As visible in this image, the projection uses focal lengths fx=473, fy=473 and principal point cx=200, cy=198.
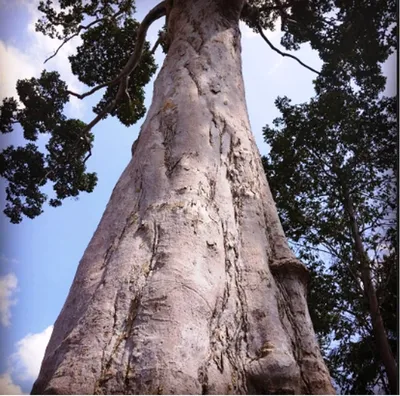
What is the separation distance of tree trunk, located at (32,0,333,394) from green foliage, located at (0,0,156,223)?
4146 millimetres

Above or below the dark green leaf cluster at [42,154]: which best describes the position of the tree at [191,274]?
below

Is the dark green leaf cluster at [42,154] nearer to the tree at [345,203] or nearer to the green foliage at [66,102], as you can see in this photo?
the green foliage at [66,102]

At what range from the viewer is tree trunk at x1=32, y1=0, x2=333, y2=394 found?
1074 mm

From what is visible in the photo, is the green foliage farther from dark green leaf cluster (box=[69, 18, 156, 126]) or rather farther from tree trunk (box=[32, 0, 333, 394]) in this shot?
tree trunk (box=[32, 0, 333, 394])

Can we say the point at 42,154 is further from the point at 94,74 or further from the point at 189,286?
the point at 189,286

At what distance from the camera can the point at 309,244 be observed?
498cm

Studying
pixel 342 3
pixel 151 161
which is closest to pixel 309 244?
pixel 342 3

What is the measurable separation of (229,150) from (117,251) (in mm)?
708

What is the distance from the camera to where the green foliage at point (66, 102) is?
5680 mm

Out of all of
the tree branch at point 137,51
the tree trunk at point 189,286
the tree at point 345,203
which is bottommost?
the tree trunk at point 189,286

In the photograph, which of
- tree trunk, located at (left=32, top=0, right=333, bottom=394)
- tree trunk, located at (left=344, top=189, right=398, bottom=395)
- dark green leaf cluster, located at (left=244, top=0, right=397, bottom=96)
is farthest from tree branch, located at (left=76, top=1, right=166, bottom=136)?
tree trunk, located at (left=344, top=189, right=398, bottom=395)

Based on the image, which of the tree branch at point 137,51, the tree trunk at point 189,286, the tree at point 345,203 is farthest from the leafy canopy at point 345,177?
the tree trunk at point 189,286

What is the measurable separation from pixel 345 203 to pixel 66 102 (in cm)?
357

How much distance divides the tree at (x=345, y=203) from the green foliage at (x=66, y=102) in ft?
6.97
